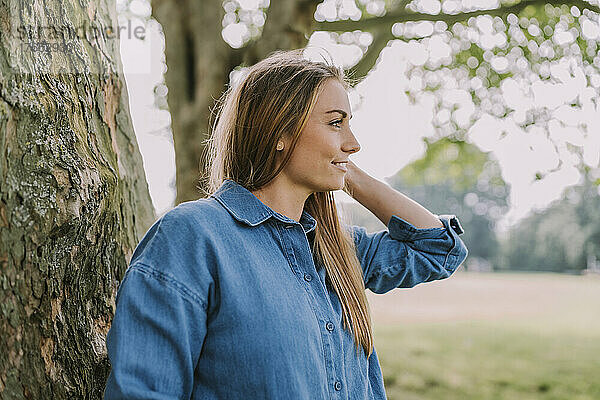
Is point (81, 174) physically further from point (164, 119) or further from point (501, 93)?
point (164, 119)

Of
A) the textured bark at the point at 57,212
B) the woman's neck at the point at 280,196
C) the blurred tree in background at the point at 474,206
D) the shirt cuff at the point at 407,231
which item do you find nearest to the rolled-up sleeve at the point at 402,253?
the shirt cuff at the point at 407,231

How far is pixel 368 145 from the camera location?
6.75 metres

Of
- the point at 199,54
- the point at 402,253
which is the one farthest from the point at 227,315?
the point at 199,54

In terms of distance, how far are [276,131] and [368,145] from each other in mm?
5279

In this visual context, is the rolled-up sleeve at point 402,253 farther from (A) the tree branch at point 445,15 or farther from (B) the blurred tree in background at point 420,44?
(A) the tree branch at point 445,15

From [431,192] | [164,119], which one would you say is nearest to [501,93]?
[164,119]

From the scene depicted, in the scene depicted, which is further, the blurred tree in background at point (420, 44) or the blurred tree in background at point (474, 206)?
the blurred tree in background at point (474, 206)

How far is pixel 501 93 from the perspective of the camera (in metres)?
4.96

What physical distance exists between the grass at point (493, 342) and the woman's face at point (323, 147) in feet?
29.0

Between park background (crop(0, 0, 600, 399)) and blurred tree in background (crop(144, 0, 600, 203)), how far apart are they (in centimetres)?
1

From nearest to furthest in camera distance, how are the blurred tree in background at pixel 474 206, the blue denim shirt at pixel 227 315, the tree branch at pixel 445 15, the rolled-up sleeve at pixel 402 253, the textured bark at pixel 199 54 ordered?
1. the blue denim shirt at pixel 227 315
2. the rolled-up sleeve at pixel 402 253
3. the textured bark at pixel 199 54
4. the tree branch at pixel 445 15
5. the blurred tree in background at pixel 474 206

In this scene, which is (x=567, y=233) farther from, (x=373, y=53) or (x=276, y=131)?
(x=276, y=131)

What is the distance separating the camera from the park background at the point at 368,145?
1.37 meters

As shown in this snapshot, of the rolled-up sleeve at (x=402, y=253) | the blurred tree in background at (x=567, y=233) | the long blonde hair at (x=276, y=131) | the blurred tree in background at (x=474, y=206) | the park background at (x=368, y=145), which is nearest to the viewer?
the park background at (x=368, y=145)
